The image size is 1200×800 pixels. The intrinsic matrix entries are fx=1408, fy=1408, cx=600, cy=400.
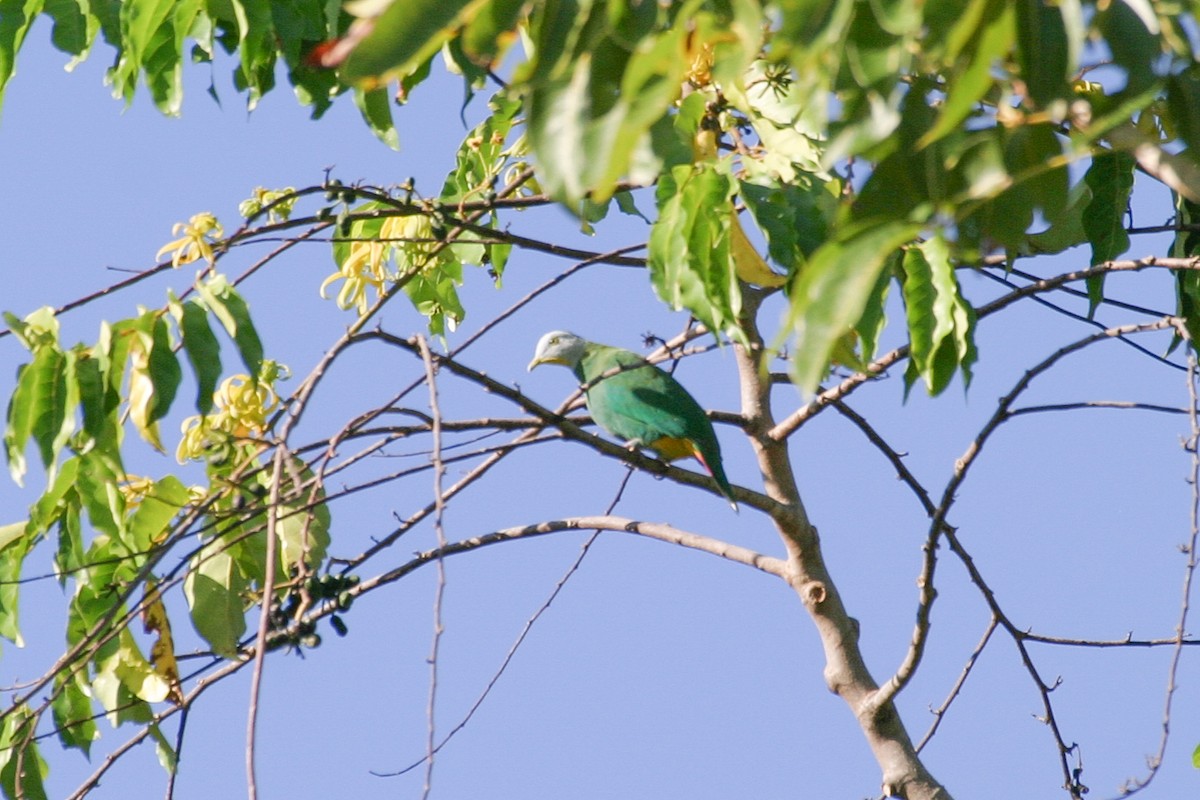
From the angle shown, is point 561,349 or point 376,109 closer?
point 376,109

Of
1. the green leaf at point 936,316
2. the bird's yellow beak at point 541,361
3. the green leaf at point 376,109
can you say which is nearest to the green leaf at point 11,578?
the green leaf at point 376,109

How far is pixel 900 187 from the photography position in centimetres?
152

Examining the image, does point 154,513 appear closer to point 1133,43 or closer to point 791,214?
point 791,214

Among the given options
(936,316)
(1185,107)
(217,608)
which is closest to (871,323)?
(936,316)

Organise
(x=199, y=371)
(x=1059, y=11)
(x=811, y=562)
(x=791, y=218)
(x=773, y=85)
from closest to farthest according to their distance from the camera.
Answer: (x=1059, y=11)
(x=199, y=371)
(x=791, y=218)
(x=773, y=85)
(x=811, y=562)

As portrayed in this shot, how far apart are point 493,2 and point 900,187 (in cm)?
48

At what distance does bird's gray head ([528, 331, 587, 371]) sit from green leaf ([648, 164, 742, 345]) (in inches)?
176

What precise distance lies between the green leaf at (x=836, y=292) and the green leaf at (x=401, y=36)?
414 mm

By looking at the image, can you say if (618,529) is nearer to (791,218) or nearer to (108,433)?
(791,218)

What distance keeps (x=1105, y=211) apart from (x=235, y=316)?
1821 millimetres

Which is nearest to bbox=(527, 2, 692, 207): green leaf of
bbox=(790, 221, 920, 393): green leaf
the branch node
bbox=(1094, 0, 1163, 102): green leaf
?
bbox=(790, 221, 920, 393): green leaf

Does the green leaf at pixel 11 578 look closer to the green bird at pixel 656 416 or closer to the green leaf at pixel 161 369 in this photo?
the green leaf at pixel 161 369

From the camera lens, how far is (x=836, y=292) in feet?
3.83

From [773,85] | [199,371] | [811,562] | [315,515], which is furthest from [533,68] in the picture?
[811,562]
